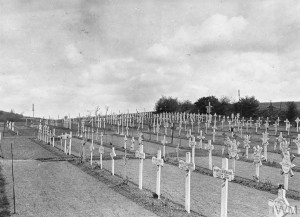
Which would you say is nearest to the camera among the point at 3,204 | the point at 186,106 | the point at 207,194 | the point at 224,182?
the point at 224,182

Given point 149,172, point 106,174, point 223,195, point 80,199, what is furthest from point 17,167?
point 223,195

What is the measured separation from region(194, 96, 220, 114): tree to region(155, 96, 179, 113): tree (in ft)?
14.9

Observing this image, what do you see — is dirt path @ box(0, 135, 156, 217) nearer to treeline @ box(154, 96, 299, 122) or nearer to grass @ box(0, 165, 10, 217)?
grass @ box(0, 165, 10, 217)

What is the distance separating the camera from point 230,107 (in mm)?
77438

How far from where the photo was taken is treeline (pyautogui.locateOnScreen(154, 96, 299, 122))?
60.2 m

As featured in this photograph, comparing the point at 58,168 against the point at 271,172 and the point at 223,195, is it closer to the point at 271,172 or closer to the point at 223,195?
the point at 271,172

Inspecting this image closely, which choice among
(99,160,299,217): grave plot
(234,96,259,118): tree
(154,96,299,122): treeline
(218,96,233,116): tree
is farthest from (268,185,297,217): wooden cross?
(218,96,233,116): tree

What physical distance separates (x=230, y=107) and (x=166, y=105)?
41.2ft

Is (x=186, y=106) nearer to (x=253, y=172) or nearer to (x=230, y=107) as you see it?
(x=230, y=107)

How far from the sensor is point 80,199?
12078 mm

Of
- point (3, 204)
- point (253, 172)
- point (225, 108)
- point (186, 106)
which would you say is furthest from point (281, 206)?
point (186, 106)

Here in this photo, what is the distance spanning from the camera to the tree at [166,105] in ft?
268

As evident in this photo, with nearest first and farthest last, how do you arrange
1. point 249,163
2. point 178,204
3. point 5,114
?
point 178,204 → point 249,163 → point 5,114

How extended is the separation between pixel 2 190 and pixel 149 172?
6.67m
